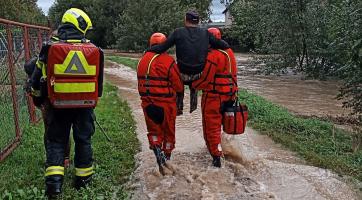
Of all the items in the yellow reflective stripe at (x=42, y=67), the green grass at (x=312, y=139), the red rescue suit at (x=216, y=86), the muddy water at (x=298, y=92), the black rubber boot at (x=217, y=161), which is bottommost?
the muddy water at (x=298, y=92)

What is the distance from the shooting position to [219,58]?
6.10 meters

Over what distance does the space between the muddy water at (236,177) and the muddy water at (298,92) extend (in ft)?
18.4

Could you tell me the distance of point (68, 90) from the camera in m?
4.84

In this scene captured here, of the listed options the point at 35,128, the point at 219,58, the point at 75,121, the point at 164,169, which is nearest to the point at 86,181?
the point at 75,121

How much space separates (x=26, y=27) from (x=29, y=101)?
4.52 feet

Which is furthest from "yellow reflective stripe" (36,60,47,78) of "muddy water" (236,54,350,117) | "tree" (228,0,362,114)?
"tree" (228,0,362,114)

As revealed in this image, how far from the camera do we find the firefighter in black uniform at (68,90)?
4801 mm

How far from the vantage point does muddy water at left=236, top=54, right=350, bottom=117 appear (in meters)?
13.4

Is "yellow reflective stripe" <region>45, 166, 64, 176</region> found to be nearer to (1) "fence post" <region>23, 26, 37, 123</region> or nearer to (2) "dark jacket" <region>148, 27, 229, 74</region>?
(2) "dark jacket" <region>148, 27, 229, 74</region>

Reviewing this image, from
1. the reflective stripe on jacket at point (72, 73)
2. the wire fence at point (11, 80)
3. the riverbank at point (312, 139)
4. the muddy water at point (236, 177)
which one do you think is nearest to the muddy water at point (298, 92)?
the riverbank at point (312, 139)

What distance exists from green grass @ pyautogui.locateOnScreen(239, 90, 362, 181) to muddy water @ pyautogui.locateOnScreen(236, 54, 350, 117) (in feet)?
8.50

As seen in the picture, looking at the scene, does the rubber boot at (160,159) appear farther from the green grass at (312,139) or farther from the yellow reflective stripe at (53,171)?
the green grass at (312,139)

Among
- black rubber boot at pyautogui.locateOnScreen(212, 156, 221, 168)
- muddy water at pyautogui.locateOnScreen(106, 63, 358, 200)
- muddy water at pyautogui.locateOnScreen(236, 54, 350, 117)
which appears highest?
black rubber boot at pyautogui.locateOnScreen(212, 156, 221, 168)

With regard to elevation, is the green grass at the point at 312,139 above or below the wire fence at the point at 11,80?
below
